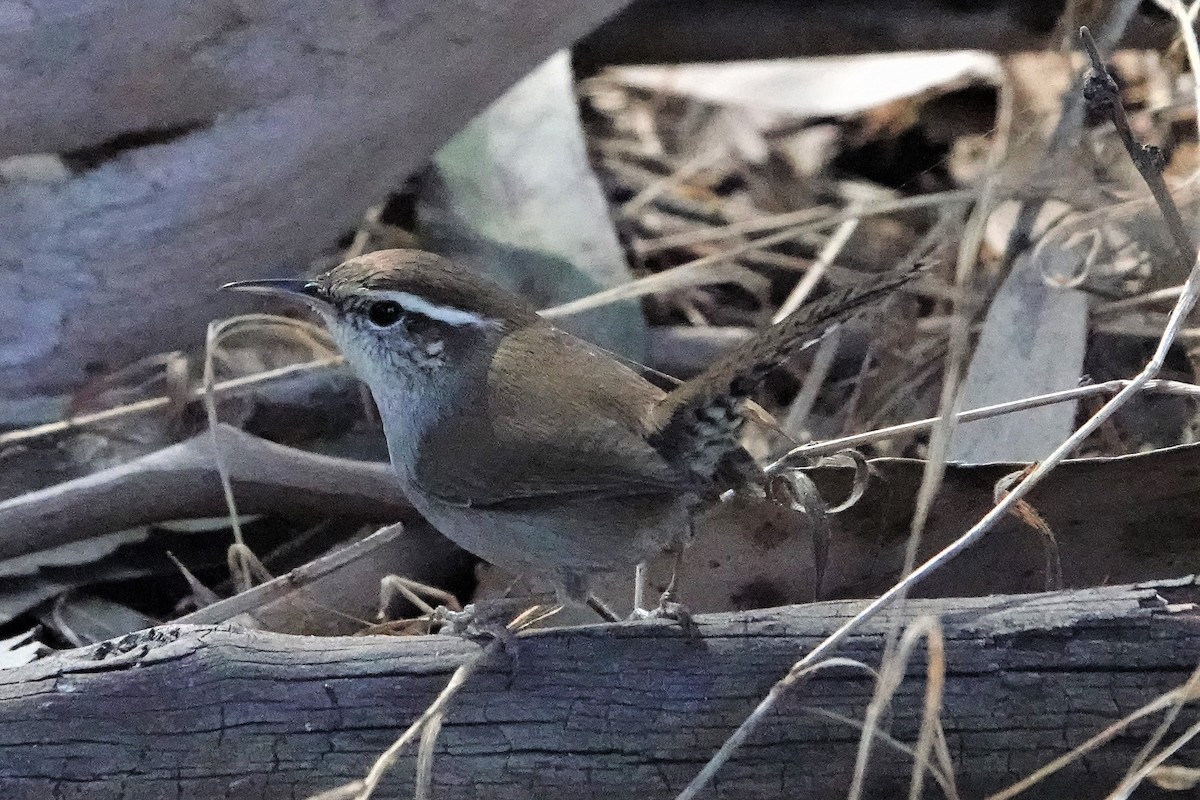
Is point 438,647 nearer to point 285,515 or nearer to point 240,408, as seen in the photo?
point 285,515

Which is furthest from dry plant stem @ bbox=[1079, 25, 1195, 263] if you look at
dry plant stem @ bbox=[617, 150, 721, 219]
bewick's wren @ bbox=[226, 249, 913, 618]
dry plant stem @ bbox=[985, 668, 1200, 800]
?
dry plant stem @ bbox=[617, 150, 721, 219]

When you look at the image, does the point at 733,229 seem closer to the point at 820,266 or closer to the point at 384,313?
the point at 820,266

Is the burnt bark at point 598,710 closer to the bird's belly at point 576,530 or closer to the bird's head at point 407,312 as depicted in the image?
the bird's belly at point 576,530

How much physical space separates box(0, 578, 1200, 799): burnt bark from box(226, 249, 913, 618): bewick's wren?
0.32 meters

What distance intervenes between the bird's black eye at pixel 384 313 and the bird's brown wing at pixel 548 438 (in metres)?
0.21

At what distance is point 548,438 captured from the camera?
236cm

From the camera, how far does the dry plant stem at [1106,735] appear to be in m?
1.77

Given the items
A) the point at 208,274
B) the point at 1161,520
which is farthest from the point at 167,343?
the point at 1161,520

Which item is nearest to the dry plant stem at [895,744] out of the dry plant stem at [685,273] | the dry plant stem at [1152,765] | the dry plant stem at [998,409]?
the dry plant stem at [1152,765]

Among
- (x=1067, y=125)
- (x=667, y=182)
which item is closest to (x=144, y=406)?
(x=667, y=182)

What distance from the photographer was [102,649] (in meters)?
2.09

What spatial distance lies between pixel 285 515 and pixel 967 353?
176cm

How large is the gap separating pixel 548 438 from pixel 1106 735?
103 centimetres

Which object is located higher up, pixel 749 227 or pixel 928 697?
pixel 749 227
